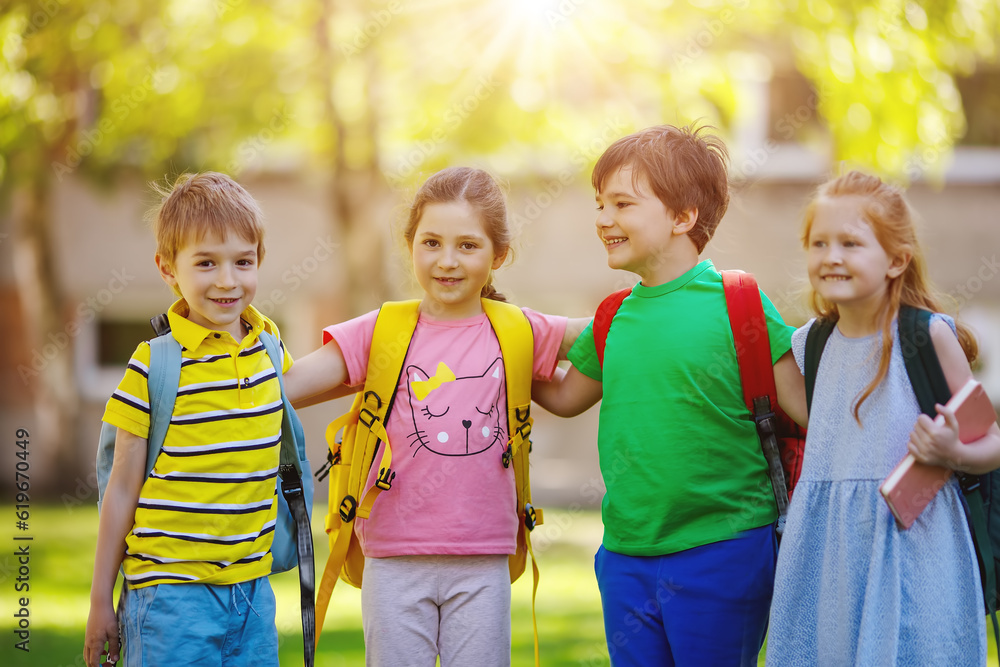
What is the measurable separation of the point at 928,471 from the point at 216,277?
1.78 meters

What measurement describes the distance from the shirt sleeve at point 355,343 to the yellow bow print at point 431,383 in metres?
0.16

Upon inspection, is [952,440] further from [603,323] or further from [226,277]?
[226,277]

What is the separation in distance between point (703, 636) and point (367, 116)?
6268 mm

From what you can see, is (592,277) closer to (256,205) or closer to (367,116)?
(367,116)

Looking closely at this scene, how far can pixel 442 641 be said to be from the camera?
2.64 metres

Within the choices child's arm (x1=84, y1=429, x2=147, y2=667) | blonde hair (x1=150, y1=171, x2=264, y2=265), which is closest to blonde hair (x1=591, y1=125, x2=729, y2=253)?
blonde hair (x1=150, y1=171, x2=264, y2=265)

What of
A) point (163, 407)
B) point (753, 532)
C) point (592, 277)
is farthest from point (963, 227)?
point (163, 407)

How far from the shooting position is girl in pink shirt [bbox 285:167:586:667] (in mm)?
2605

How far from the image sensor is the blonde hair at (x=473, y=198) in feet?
8.91

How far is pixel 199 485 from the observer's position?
2367 millimetres

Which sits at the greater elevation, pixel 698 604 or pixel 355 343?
pixel 355 343

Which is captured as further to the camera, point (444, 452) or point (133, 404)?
point (444, 452)

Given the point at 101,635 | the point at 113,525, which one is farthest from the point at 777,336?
the point at 101,635

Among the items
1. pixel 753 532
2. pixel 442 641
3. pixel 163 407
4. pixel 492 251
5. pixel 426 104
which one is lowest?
pixel 442 641
